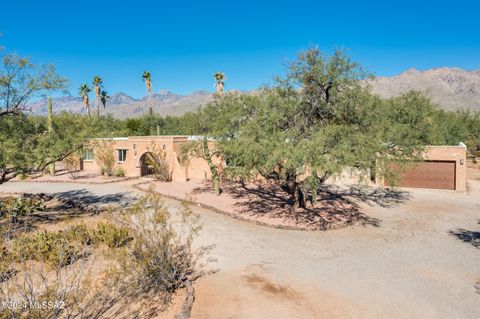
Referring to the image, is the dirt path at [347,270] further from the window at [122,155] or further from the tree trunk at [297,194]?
the window at [122,155]

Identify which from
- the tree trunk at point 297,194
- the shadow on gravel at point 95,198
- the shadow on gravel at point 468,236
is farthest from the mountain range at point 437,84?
the shadow on gravel at point 95,198

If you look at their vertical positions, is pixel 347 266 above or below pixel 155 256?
below

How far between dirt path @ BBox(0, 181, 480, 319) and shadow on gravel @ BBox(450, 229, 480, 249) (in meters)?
0.17

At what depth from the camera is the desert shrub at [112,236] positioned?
1286cm

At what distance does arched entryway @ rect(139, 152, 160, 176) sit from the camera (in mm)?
29438

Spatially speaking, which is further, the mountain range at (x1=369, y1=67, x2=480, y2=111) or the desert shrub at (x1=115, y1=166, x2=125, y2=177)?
the mountain range at (x1=369, y1=67, x2=480, y2=111)

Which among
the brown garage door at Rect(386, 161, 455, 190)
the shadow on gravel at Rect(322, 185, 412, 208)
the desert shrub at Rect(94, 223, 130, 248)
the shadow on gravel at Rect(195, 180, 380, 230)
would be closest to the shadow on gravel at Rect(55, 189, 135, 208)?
the shadow on gravel at Rect(195, 180, 380, 230)

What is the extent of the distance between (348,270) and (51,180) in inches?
1090

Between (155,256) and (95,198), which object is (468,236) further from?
(95,198)

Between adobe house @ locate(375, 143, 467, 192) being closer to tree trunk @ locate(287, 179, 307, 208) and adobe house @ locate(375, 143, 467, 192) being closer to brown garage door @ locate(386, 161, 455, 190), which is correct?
brown garage door @ locate(386, 161, 455, 190)

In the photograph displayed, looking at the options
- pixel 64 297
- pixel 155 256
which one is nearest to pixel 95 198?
pixel 155 256

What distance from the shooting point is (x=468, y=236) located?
48.3 ft

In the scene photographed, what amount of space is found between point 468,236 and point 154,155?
23076mm

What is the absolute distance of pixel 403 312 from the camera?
8.60 metres
